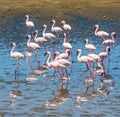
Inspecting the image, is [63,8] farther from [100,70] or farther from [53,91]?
[53,91]

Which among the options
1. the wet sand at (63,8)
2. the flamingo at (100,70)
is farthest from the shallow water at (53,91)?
the wet sand at (63,8)

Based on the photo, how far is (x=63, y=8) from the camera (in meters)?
43.2

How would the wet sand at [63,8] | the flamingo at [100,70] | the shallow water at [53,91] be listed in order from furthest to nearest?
1. the wet sand at [63,8]
2. the flamingo at [100,70]
3. the shallow water at [53,91]

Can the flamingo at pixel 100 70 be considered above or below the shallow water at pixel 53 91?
above

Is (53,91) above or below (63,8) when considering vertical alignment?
below

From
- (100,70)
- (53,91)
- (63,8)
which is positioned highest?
(63,8)

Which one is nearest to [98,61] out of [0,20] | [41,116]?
[41,116]

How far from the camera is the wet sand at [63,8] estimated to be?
129 ft

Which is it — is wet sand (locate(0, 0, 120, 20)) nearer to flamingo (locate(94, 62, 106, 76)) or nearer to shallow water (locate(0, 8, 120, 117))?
shallow water (locate(0, 8, 120, 117))

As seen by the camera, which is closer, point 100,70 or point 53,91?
point 53,91

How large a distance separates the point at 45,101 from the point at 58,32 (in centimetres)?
1305

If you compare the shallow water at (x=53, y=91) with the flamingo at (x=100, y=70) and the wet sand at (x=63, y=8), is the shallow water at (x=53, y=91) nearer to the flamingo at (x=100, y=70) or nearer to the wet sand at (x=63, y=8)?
the flamingo at (x=100, y=70)

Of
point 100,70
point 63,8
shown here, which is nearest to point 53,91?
point 100,70

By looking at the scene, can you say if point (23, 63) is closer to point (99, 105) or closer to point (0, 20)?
point (99, 105)
